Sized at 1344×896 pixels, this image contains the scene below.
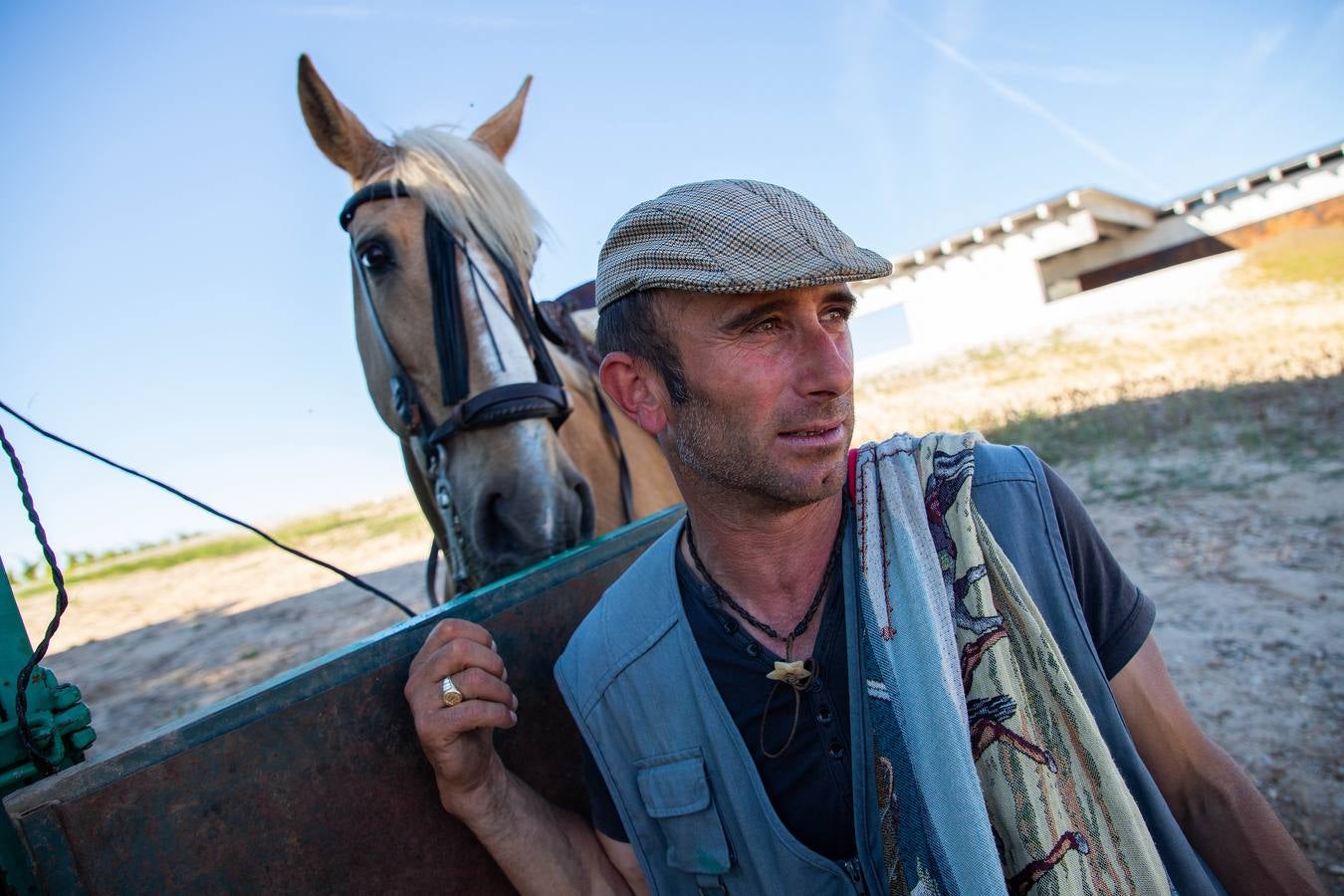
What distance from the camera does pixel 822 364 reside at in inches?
54.7

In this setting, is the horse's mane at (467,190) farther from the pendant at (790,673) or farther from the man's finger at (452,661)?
the pendant at (790,673)

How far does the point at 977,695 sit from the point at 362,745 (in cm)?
106

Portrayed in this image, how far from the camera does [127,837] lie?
1.00 m

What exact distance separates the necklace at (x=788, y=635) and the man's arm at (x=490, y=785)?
18.3 inches

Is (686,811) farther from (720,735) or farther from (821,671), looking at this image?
(821,671)

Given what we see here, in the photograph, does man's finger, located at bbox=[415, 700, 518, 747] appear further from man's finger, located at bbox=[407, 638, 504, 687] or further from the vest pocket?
the vest pocket

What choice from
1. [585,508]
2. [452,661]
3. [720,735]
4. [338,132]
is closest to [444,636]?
[452,661]

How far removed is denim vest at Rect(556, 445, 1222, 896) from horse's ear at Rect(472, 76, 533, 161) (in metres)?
2.85

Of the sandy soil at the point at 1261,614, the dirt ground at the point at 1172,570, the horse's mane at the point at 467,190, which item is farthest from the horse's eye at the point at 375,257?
the sandy soil at the point at 1261,614

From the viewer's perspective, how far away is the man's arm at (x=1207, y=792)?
3.95 ft

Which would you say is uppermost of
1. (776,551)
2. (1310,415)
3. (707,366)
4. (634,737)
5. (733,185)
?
(733,185)

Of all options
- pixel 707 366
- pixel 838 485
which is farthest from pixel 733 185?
pixel 838 485

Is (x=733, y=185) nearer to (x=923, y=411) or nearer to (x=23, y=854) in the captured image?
(x=23, y=854)

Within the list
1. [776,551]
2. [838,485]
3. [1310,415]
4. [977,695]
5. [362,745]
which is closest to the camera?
[977,695]
